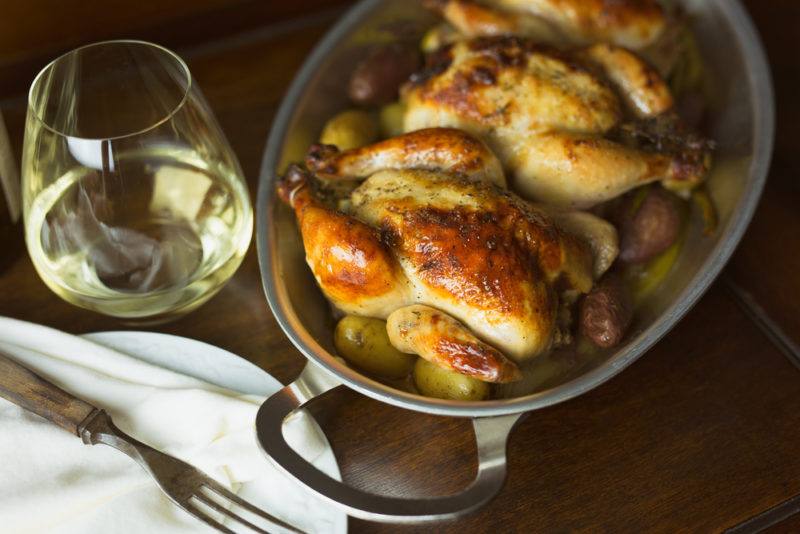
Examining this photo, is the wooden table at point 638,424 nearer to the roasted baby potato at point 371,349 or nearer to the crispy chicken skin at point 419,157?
the roasted baby potato at point 371,349

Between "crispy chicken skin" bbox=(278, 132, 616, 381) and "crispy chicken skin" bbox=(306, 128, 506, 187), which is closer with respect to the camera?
"crispy chicken skin" bbox=(278, 132, 616, 381)

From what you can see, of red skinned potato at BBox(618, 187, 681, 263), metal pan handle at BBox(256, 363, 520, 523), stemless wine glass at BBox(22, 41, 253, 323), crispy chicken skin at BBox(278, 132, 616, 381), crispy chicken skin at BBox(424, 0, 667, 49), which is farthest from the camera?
crispy chicken skin at BBox(424, 0, 667, 49)

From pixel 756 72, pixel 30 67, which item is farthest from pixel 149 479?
pixel 756 72

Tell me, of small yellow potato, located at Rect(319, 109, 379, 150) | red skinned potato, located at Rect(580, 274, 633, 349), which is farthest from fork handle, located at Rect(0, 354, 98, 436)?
red skinned potato, located at Rect(580, 274, 633, 349)

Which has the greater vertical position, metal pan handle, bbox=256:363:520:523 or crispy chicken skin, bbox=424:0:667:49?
crispy chicken skin, bbox=424:0:667:49

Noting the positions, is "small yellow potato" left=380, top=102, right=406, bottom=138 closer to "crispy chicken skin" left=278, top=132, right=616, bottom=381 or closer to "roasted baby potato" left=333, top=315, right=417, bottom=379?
"crispy chicken skin" left=278, top=132, right=616, bottom=381

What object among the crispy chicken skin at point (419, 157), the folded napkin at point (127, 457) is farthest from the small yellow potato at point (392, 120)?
the folded napkin at point (127, 457)
